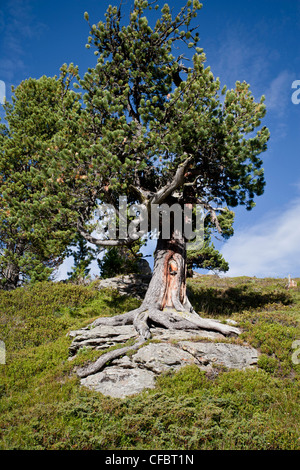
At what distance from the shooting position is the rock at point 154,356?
6.45 m

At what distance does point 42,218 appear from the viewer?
11.8 m

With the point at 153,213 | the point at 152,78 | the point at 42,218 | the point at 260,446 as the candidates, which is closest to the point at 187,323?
the point at 153,213

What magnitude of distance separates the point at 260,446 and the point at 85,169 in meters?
9.48

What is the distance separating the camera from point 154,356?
282 inches

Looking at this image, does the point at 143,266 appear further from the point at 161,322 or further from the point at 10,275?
the point at 161,322

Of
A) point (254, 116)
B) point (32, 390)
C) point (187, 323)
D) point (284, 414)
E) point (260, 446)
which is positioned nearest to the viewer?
point (260, 446)

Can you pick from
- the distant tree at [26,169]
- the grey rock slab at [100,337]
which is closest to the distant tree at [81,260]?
the distant tree at [26,169]

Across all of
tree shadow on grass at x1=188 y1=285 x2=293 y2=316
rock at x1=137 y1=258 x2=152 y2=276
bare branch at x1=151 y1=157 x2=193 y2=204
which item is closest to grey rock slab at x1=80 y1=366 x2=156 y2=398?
bare branch at x1=151 y1=157 x2=193 y2=204

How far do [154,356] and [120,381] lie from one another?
3.50 ft

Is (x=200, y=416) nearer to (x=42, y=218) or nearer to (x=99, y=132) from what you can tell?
(x=42, y=218)

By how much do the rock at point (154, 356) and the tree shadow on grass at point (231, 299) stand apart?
4586mm

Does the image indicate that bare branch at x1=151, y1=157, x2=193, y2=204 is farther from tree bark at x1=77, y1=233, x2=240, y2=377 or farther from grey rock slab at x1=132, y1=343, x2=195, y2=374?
grey rock slab at x1=132, y1=343, x2=195, y2=374

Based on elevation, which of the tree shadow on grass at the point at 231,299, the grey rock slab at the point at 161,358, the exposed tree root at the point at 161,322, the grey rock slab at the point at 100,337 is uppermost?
the tree shadow on grass at the point at 231,299

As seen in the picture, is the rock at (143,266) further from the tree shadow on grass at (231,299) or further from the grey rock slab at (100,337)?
the grey rock slab at (100,337)
